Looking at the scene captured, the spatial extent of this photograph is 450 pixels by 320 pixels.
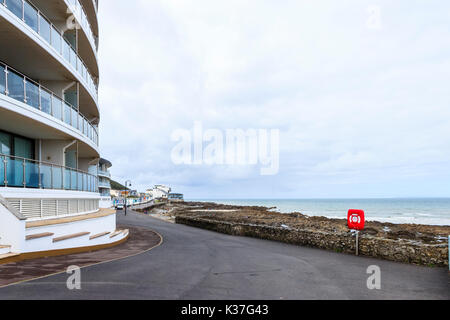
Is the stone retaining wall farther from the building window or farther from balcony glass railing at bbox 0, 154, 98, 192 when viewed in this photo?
the building window

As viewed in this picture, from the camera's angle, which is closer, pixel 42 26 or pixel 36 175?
pixel 36 175

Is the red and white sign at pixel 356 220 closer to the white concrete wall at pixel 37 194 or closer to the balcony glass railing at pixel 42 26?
the white concrete wall at pixel 37 194

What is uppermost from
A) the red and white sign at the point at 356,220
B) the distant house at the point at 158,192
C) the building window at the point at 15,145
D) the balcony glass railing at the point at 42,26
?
the balcony glass railing at the point at 42,26

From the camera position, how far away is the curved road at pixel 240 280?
6.52 m

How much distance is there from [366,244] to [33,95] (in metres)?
15.1

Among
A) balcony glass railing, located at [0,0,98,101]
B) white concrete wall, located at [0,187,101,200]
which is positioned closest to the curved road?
white concrete wall, located at [0,187,101,200]

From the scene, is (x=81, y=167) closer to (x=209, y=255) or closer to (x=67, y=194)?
(x=67, y=194)

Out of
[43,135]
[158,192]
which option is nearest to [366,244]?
[43,135]

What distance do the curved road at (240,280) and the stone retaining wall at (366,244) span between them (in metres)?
0.50

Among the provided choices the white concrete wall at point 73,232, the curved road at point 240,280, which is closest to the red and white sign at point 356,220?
the curved road at point 240,280

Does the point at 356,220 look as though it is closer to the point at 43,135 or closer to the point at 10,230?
the point at 10,230

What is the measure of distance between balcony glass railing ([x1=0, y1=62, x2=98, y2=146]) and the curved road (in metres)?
7.36

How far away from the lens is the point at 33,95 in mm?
11805
